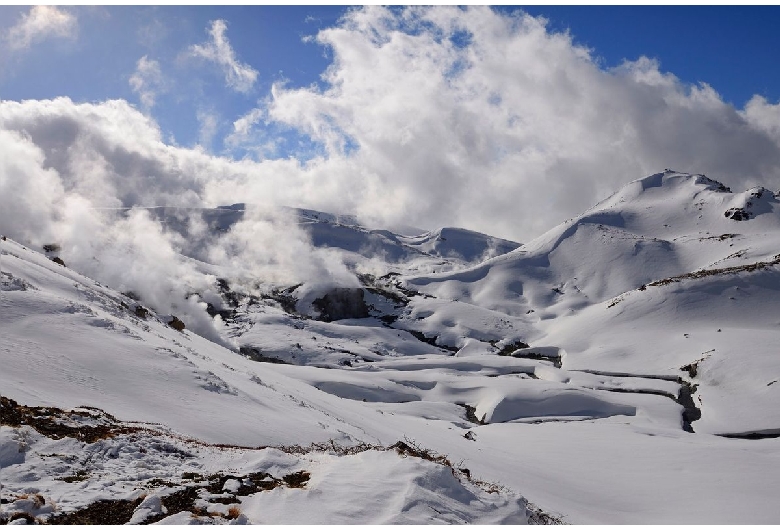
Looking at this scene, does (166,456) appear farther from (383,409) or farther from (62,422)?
(383,409)

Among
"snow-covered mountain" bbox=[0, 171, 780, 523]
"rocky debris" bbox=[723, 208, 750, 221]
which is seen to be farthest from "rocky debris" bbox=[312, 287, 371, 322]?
"rocky debris" bbox=[723, 208, 750, 221]

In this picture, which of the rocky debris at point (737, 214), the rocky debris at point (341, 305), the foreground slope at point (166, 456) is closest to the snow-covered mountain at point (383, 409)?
the foreground slope at point (166, 456)

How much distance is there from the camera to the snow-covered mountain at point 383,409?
10320 millimetres

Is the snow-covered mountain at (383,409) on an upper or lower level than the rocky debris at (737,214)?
lower

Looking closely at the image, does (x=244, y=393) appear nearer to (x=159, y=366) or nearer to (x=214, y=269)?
(x=159, y=366)

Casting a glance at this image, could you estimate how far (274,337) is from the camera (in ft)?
270

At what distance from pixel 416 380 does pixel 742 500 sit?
3907 cm

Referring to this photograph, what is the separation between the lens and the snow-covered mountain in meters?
10.3

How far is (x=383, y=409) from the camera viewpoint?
1774 inches

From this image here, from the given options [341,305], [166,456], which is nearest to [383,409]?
[166,456]

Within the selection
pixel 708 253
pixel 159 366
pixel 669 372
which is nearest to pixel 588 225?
pixel 708 253

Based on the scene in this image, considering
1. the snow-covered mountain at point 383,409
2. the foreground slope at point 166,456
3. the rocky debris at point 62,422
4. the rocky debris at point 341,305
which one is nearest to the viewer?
the foreground slope at point 166,456

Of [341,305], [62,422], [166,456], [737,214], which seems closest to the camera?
[166,456]

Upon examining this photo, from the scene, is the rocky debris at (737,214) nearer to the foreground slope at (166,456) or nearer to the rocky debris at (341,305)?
the rocky debris at (341,305)
